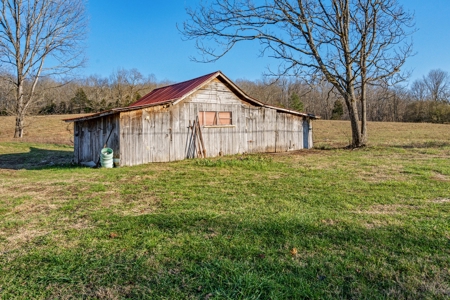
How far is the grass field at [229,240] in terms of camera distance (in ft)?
8.36

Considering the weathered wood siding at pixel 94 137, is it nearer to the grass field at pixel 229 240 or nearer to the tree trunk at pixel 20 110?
the grass field at pixel 229 240

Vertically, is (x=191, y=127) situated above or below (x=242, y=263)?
above

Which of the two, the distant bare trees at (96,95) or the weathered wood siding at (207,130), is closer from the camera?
the weathered wood siding at (207,130)

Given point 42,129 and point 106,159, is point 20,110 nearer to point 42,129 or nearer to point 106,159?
point 42,129

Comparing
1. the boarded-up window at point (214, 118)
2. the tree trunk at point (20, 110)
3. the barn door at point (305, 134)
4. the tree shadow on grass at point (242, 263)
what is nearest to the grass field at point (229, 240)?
the tree shadow on grass at point (242, 263)

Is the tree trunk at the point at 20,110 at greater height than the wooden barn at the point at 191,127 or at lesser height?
greater

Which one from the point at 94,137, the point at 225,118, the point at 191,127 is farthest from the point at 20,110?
the point at 225,118

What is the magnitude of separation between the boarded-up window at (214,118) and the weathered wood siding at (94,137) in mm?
4002

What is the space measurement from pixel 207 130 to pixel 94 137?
5.11 m

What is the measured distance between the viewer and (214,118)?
14016 mm

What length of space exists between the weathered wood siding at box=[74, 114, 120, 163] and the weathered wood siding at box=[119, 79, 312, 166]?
46 centimetres

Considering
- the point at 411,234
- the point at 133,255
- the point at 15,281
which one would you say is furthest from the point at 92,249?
the point at 411,234

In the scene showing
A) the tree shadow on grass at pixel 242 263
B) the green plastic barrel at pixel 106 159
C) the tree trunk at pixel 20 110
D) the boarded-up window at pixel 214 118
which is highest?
the tree trunk at pixel 20 110

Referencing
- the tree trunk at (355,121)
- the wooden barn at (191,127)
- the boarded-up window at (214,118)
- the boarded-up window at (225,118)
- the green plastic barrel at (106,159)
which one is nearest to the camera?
the green plastic barrel at (106,159)
